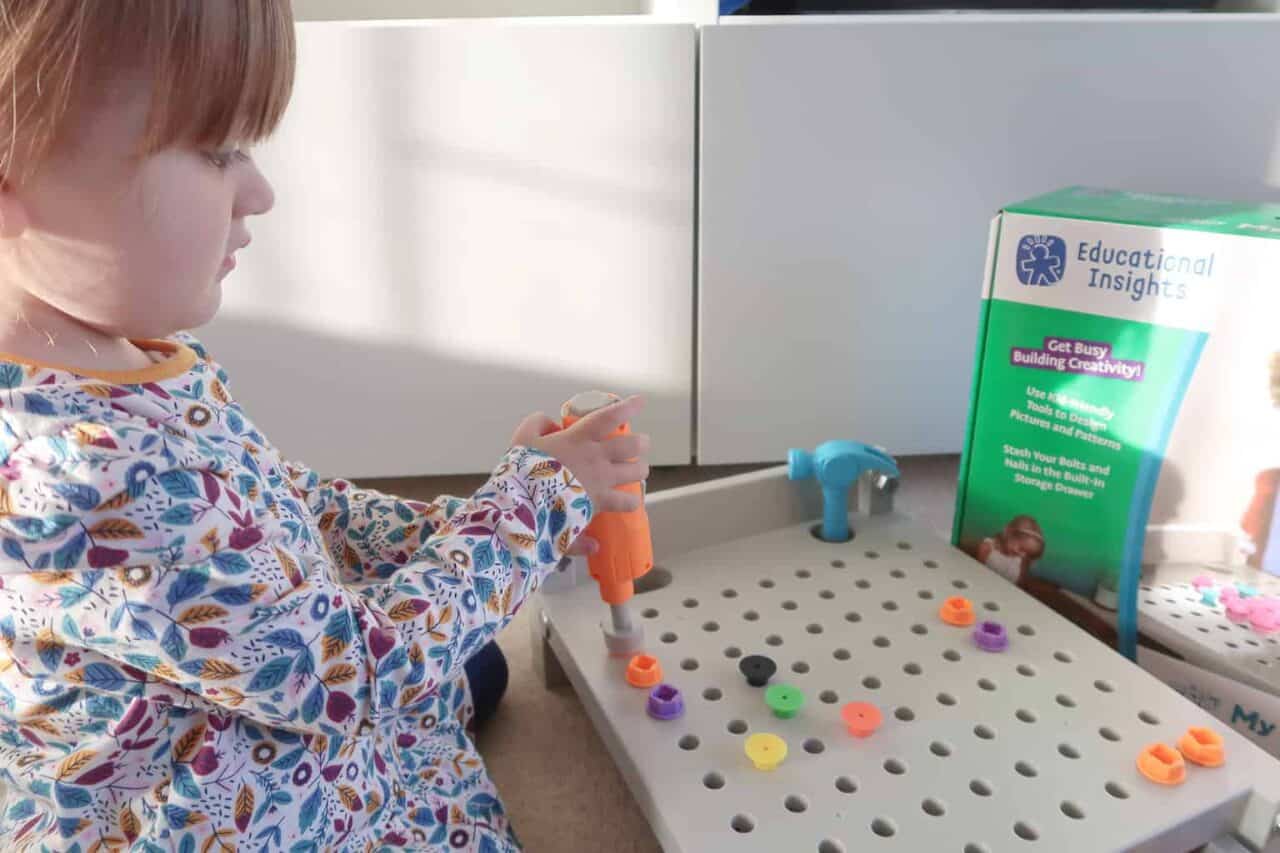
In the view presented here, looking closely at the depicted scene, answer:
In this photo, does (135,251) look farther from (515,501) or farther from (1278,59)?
(1278,59)

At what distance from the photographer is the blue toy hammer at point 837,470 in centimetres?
76

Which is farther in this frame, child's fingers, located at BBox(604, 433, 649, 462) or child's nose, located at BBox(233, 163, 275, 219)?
child's fingers, located at BBox(604, 433, 649, 462)

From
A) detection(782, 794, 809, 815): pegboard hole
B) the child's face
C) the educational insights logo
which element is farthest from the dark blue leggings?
the educational insights logo

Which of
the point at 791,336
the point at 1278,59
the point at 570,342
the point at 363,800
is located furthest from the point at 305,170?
the point at 1278,59

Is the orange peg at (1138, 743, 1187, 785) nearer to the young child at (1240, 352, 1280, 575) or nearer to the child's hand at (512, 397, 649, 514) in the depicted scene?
the young child at (1240, 352, 1280, 575)

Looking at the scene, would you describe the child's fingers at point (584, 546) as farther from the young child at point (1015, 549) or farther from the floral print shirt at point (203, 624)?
the young child at point (1015, 549)

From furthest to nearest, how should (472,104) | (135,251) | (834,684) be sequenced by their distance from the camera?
1. (472,104)
2. (834,684)
3. (135,251)

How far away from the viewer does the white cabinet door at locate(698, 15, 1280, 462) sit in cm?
86

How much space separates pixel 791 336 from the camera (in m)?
0.96

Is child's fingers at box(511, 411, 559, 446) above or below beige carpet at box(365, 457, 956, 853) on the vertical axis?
above

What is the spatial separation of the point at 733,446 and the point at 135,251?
26.9 inches

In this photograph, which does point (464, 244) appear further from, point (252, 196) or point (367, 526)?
point (252, 196)

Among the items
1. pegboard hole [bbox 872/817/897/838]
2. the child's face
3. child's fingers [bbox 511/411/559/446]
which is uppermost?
the child's face

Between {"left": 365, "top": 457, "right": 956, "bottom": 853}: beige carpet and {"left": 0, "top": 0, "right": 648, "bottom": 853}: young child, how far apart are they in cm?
11
